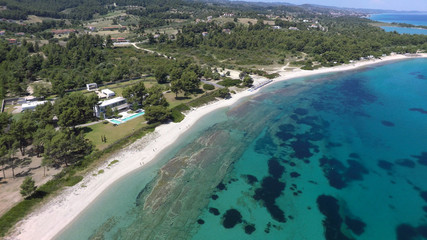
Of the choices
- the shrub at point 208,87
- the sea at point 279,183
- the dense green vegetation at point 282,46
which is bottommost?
the sea at point 279,183

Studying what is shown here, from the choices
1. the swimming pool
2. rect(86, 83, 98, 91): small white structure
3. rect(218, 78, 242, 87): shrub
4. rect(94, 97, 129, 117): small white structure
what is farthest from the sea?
rect(86, 83, 98, 91): small white structure

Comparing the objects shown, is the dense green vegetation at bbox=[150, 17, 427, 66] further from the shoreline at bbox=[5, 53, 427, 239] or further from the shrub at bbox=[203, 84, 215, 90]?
the shoreline at bbox=[5, 53, 427, 239]

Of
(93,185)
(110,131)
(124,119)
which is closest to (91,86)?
(124,119)

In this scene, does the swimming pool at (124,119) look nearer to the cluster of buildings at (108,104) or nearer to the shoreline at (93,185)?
the cluster of buildings at (108,104)

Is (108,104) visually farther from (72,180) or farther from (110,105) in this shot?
(72,180)

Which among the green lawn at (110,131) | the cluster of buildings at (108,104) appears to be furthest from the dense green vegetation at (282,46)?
the green lawn at (110,131)

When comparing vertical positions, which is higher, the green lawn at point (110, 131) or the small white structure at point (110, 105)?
the small white structure at point (110, 105)
